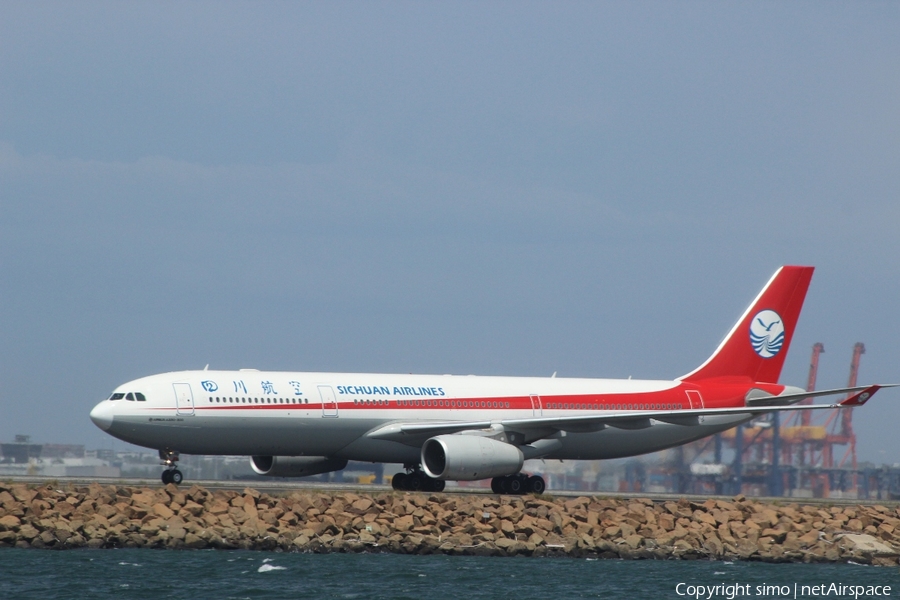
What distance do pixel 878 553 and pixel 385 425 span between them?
14044 millimetres

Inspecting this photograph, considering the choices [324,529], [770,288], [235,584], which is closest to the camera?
[235,584]

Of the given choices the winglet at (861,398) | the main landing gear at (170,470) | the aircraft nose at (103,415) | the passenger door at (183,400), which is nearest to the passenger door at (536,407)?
the winglet at (861,398)

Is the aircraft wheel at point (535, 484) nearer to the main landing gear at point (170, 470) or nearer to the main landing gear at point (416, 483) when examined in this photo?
the main landing gear at point (416, 483)

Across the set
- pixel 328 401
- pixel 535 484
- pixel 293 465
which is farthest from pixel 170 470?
pixel 535 484

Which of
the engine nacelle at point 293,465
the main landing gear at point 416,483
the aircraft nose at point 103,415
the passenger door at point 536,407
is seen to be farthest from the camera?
the passenger door at point 536,407

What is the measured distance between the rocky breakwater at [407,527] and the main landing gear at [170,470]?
112 inches

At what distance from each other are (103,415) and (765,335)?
2338cm

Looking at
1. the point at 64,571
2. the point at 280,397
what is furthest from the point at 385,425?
the point at 64,571

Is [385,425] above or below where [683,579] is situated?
above

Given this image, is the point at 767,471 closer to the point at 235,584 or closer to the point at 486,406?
the point at 486,406

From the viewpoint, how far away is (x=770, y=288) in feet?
151

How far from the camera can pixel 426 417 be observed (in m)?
38.4
